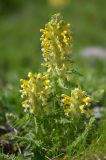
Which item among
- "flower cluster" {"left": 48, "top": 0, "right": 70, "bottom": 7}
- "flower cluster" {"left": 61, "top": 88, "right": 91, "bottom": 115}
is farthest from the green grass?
"flower cluster" {"left": 61, "top": 88, "right": 91, "bottom": 115}

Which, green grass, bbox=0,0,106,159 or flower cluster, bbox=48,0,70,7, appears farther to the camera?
flower cluster, bbox=48,0,70,7

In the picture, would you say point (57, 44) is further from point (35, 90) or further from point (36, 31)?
point (36, 31)

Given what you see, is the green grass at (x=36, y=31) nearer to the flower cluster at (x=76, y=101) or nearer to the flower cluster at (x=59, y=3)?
the flower cluster at (x=59, y=3)

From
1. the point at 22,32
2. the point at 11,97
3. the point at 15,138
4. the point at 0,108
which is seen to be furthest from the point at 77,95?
the point at 22,32

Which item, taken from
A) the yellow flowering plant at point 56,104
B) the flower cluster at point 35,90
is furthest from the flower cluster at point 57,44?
the flower cluster at point 35,90

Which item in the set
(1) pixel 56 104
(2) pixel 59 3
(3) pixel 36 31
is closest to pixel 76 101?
(1) pixel 56 104

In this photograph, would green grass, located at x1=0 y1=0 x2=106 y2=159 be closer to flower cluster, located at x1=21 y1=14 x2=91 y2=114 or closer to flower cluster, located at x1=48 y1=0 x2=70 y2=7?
flower cluster, located at x1=48 y1=0 x2=70 y2=7

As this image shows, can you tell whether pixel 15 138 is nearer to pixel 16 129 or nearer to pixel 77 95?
pixel 16 129
